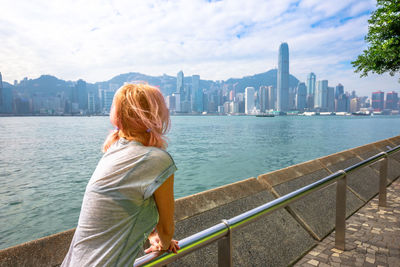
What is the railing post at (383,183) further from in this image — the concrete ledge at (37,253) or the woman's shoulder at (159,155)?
the concrete ledge at (37,253)

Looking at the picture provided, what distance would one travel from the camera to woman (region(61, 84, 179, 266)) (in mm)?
1245

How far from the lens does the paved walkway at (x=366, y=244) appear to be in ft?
10.4

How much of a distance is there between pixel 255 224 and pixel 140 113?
256 centimetres

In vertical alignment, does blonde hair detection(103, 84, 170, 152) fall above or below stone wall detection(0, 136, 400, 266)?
above

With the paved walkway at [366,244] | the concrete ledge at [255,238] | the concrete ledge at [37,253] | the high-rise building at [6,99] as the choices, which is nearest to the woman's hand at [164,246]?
the concrete ledge at [37,253]

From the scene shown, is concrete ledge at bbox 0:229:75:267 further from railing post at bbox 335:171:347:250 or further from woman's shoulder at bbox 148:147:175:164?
railing post at bbox 335:171:347:250

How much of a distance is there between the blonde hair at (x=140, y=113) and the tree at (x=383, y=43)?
10.1m

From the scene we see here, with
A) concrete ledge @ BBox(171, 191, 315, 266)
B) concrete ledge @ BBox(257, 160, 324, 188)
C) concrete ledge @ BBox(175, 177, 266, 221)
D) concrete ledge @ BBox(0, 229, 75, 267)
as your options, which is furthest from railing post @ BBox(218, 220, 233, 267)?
concrete ledge @ BBox(257, 160, 324, 188)

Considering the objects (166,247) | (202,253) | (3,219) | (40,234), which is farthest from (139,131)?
(3,219)

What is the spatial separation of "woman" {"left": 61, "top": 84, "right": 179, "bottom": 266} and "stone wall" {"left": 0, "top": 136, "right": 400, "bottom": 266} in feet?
3.30

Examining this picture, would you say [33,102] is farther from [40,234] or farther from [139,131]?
[139,131]

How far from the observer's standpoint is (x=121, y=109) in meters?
1.43

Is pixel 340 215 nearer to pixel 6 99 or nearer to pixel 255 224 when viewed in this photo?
pixel 255 224

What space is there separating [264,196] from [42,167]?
28.6 metres
